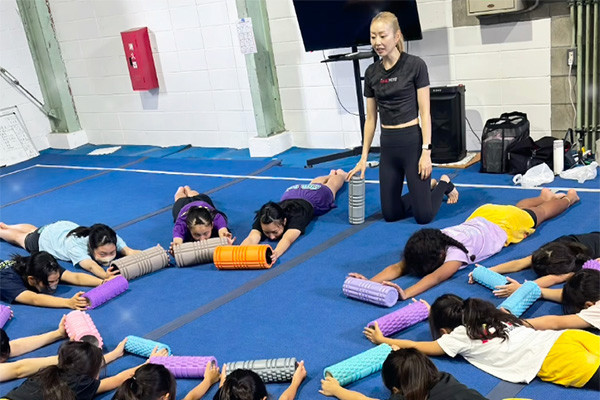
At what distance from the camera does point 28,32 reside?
9.60 meters

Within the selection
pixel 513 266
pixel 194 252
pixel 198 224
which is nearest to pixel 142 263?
pixel 194 252

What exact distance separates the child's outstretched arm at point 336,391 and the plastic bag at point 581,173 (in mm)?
3322

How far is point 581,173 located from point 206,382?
3.77 m

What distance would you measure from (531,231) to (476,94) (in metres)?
2.50

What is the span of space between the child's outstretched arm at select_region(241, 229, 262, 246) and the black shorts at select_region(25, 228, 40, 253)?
70.9 inches

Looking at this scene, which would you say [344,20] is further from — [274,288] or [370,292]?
[370,292]

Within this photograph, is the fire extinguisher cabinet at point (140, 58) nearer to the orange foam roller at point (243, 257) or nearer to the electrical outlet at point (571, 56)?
the orange foam roller at point (243, 257)

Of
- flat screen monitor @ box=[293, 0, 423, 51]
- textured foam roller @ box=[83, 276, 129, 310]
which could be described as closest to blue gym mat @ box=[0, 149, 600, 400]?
textured foam roller @ box=[83, 276, 129, 310]

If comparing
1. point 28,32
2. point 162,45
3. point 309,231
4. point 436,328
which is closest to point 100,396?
point 436,328

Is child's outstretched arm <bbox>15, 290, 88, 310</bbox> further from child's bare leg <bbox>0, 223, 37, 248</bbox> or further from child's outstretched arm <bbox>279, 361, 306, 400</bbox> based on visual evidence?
child's outstretched arm <bbox>279, 361, 306, 400</bbox>

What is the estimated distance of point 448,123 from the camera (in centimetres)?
612

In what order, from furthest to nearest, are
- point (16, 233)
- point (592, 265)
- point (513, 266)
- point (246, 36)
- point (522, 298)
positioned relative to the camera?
point (246, 36), point (16, 233), point (513, 266), point (592, 265), point (522, 298)

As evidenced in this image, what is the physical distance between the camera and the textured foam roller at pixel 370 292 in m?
3.56

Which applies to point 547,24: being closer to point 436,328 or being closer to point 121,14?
point 436,328
